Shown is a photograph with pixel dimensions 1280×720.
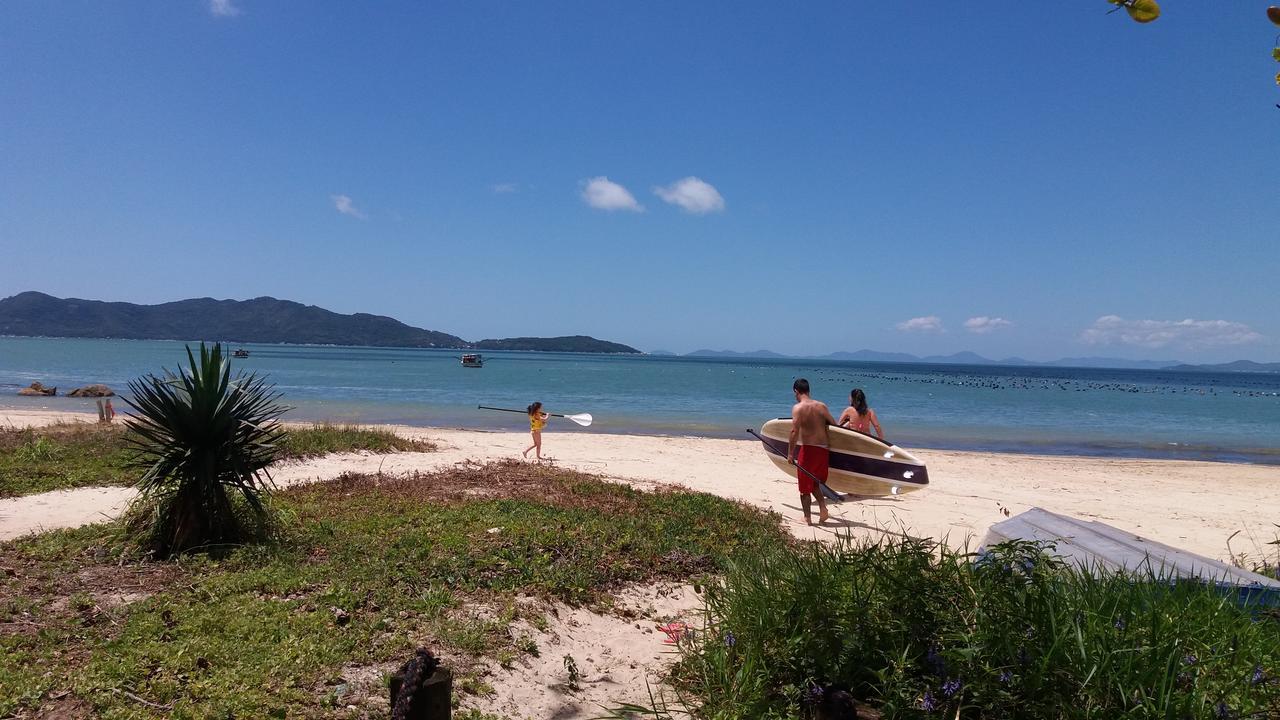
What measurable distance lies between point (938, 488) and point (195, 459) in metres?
12.5

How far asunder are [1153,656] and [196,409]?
23.6 ft

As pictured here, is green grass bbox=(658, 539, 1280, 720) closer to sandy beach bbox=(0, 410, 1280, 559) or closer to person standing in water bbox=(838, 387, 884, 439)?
sandy beach bbox=(0, 410, 1280, 559)

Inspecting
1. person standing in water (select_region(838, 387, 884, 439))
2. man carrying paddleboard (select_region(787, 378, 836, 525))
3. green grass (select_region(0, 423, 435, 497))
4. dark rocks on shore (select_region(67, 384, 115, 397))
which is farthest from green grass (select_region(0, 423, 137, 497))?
dark rocks on shore (select_region(67, 384, 115, 397))

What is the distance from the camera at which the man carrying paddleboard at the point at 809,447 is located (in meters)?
9.55

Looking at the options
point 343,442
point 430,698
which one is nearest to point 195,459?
point 430,698

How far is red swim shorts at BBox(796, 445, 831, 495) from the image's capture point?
9.55 m

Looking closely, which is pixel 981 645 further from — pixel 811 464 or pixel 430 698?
pixel 811 464

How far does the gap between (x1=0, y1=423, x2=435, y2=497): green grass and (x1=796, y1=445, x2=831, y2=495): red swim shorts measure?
283 inches

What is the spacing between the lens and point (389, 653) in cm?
434

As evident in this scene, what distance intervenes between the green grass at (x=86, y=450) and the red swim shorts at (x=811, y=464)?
283 inches

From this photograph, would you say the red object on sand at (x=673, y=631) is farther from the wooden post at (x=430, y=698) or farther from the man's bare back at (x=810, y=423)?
the man's bare back at (x=810, y=423)

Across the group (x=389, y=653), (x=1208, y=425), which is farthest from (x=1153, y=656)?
(x=1208, y=425)

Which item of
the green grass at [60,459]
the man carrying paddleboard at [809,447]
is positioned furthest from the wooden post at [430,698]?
the green grass at [60,459]

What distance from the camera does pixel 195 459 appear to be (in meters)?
6.21
